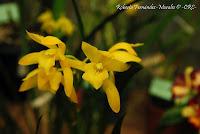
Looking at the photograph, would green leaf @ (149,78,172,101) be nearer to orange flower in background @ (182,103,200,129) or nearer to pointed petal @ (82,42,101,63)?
orange flower in background @ (182,103,200,129)

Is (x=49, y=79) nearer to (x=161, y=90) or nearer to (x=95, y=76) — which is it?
(x=95, y=76)

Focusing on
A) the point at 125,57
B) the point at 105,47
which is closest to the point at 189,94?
the point at 105,47

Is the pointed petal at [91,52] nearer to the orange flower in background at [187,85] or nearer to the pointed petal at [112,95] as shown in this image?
the pointed petal at [112,95]

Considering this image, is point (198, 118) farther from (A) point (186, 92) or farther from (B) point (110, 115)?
(B) point (110, 115)

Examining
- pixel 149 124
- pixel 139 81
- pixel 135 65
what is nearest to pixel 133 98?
pixel 139 81

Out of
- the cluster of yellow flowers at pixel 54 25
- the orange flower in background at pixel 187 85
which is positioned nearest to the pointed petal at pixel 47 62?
the cluster of yellow flowers at pixel 54 25

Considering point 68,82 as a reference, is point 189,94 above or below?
below
